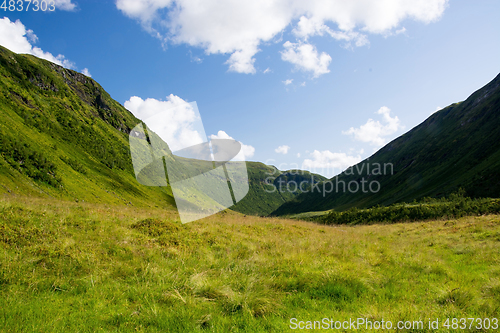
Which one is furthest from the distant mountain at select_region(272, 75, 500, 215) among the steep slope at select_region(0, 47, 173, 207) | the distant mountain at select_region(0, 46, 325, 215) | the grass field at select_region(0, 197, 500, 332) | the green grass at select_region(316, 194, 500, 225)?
the steep slope at select_region(0, 47, 173, 207)

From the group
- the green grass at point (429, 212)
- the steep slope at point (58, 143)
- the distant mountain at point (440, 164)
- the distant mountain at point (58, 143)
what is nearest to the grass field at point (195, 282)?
the distant mountain at point (58, 143)

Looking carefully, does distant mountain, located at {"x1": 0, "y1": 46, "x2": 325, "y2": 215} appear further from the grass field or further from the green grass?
the green grass

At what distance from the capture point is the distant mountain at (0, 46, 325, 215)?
172 ft

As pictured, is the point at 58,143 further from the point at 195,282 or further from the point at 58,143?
the point at 195,282

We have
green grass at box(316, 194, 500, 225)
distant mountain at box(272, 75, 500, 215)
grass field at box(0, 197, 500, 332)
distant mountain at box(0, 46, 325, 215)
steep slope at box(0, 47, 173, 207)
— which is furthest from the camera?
distant mountain at box(272, 75, 500, 215)

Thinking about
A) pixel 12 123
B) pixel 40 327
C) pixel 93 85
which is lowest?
pixel 40 327

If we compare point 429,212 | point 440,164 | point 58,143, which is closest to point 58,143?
point 58,143

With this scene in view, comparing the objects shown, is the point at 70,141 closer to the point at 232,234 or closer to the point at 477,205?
the point at 232,234

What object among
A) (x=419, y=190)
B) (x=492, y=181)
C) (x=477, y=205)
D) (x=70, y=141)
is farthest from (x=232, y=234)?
(x=70, y=141)

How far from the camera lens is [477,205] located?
2716 centimetres

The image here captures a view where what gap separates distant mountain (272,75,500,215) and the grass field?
227ft

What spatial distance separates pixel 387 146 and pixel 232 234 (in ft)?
658

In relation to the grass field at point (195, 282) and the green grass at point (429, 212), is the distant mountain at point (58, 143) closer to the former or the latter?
the grass field at point (195, 282)

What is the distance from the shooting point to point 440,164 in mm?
94688
